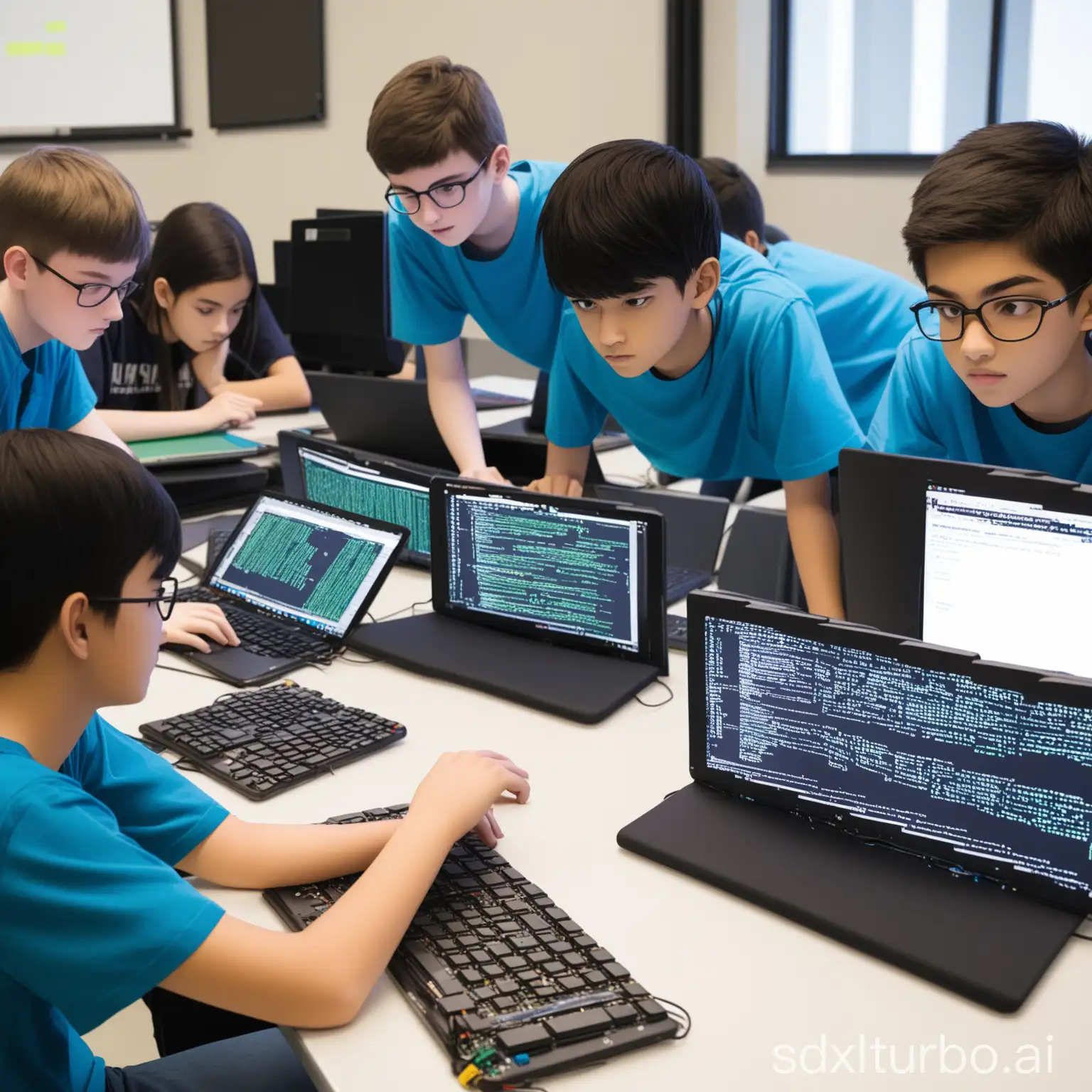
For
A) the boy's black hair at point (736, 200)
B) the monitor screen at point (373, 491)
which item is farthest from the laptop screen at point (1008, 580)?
the boy's black hair at point (736, 200)

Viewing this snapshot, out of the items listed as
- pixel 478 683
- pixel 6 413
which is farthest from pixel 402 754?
pixel 6 413

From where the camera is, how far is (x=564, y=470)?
6.31 ft

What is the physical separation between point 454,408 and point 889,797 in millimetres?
1204

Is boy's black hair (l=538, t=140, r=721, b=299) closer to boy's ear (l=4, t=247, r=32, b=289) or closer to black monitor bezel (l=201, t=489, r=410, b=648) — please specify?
black monitor bezel (l=201, t=489, r=410, b=648)

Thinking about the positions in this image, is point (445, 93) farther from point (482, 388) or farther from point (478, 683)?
point (482, 388)

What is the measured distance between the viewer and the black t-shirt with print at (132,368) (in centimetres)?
252

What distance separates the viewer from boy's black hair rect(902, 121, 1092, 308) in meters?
1.19

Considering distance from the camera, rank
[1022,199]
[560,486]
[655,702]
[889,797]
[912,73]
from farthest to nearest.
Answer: [912,73] → [560,486] → [655,702] → [1022,199] → [889,797]

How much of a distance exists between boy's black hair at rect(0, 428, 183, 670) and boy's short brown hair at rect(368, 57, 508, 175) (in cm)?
101

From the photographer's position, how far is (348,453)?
1.94 m

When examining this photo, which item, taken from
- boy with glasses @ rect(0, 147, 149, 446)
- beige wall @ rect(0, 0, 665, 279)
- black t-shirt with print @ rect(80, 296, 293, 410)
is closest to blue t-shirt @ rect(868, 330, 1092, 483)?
boy with glasses @ rect(0, 147, 149, 446)

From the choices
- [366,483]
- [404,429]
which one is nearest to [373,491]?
[366,483]

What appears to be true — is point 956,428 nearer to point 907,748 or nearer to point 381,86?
point 907,748

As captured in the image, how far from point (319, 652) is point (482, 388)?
5.29 ft
